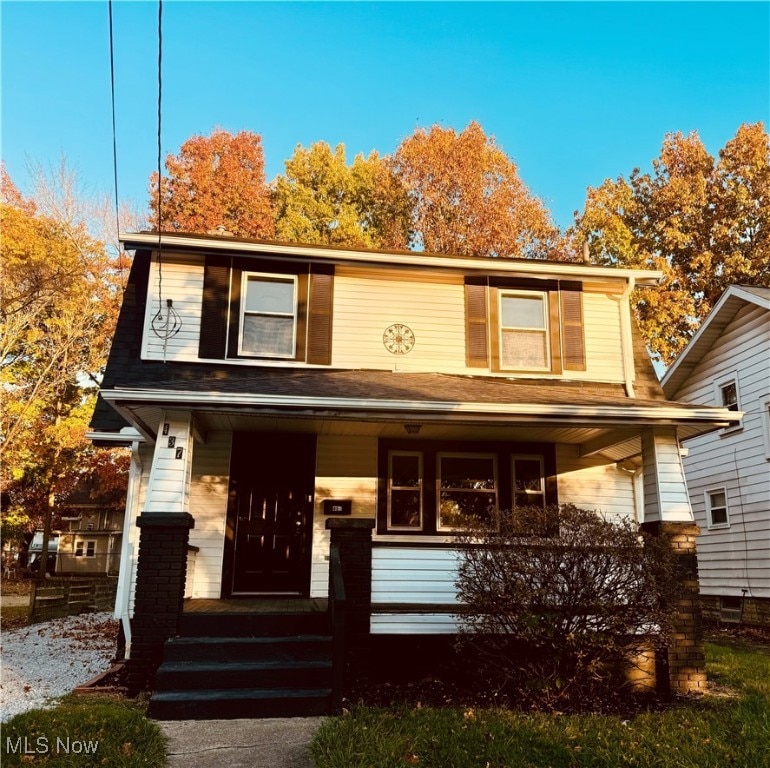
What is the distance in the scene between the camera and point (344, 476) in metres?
9.02

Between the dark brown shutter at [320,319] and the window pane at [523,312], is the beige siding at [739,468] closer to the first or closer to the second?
the window pane at [523,312]

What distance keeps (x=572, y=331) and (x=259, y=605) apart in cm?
581

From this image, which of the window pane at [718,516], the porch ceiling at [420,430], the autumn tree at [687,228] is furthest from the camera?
the autumn tree at [687,228]

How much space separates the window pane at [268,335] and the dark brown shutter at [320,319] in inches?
11.4

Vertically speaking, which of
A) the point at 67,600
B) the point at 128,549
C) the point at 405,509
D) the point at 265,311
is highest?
the point at 265,311

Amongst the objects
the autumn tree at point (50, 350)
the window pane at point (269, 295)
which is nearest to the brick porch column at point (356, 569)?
the window pane at point (269, 295)

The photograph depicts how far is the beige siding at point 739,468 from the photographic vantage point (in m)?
13.0

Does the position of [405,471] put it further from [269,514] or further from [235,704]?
[235,704]

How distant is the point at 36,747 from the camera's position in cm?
465

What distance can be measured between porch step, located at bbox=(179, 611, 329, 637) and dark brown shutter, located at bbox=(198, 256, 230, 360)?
3.60m

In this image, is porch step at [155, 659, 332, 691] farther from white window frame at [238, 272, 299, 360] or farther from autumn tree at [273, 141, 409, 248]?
autumn tree at [273, 141, 409, 248]

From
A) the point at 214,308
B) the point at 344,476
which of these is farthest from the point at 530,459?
the point at 214,308

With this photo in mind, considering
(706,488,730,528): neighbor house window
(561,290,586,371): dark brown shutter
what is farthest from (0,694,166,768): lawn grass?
(706,488,730,528): neighbor house window

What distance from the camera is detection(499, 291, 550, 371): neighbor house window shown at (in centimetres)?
970
